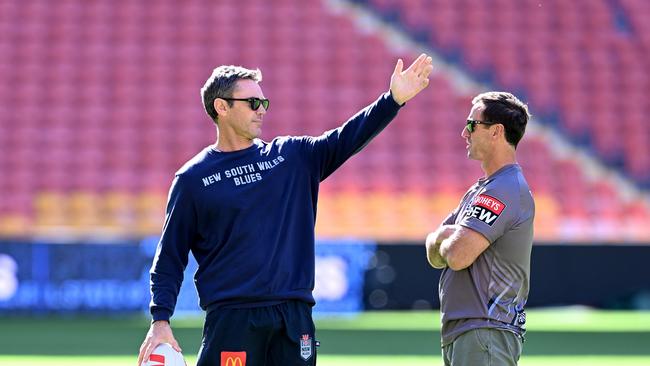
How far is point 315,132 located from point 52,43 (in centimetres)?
420

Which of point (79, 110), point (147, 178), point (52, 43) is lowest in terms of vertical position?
point (147, 178)

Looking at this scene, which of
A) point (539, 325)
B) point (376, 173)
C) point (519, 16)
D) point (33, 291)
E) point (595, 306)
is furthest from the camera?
point (519, 16)

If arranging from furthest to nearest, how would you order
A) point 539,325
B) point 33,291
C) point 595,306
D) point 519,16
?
point 519,16 < point 595,306 < point 33,291 < point 539,325

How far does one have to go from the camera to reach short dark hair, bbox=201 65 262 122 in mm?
4828

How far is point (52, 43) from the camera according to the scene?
1708cm

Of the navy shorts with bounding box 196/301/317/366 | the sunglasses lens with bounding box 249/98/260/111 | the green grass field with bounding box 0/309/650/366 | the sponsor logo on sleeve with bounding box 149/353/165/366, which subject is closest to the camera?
the sponsor logo on sleeve with bounding box 149/353/165/366

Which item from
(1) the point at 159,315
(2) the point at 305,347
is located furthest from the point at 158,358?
(2) the point at 305,347

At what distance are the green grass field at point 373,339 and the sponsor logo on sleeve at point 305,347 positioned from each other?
486 cm

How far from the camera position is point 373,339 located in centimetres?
1155

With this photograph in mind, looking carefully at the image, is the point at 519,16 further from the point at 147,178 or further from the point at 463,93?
the point at 147,178

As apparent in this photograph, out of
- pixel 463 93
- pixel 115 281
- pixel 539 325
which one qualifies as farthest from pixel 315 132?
pixel 539 325

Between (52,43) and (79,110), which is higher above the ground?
(52,43)

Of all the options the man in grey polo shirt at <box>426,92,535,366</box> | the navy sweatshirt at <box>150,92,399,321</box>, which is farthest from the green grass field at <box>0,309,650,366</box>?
the man in grey polo shirt at <box>426,92,535,366</box>

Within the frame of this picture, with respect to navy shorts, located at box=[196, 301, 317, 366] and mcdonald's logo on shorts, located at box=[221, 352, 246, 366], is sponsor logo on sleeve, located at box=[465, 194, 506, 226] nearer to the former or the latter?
navy shorts, located at box=[196, 301, 317, 366]
